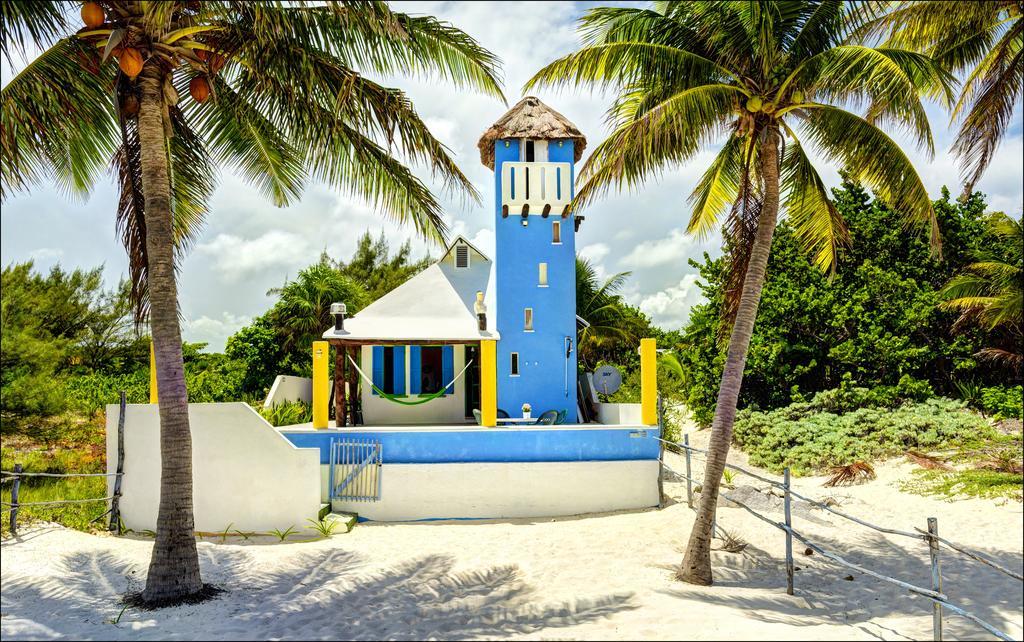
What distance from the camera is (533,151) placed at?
61.9ft

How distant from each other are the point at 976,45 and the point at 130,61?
44.9 feet

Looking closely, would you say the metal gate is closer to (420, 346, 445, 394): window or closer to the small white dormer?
(420, 346, 445, 394): window

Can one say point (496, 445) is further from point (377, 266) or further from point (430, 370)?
point (377, 266)

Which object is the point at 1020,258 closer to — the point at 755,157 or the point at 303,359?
the point at 755,157

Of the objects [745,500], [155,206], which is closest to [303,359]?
[745,500]

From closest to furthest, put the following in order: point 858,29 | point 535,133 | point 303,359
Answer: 1. point 858,29
2. point 535,133
3. point 303,359

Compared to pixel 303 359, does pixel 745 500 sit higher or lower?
lower

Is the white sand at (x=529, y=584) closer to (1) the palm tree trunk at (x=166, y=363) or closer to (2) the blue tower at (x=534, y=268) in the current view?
(1) the palm tree trunk at (x=166, y=363)

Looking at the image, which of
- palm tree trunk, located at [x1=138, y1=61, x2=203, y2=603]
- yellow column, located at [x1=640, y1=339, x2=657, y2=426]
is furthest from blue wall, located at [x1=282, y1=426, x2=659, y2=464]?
palm tree trunk, located at [x1=138, y1=61, x2=203, y2=603]

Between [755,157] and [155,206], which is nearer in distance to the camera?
[155,206]

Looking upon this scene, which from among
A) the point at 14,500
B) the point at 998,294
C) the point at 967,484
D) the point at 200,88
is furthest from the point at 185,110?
the point at 998,294

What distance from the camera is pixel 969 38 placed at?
1293 cm

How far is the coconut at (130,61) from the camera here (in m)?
7.75

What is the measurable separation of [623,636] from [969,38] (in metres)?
12.3
